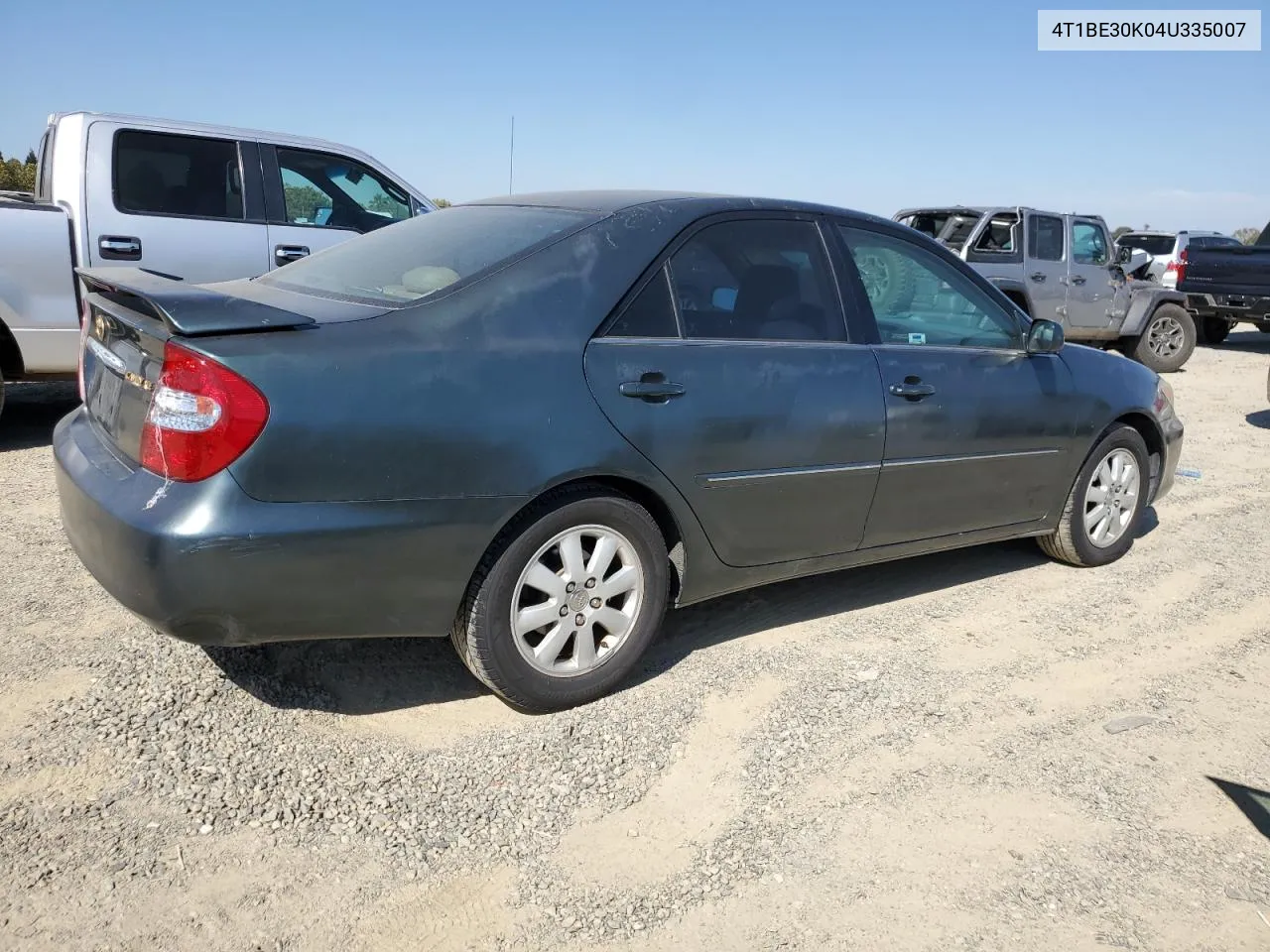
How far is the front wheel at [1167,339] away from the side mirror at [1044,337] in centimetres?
980

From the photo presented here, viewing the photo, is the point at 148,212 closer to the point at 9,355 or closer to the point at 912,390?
the point at 9,355

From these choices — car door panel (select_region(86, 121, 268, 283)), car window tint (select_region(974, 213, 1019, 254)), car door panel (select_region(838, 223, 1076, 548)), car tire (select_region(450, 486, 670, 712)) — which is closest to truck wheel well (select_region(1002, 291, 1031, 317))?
car window tint (select_region(974, 213, 1019, 254))

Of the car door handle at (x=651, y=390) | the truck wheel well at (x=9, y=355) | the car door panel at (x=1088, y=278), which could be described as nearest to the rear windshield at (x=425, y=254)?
the car door handle at (x=651, y=390)

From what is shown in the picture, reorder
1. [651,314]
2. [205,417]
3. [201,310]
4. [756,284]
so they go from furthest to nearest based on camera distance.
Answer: [756,284] → [651,314] → [201,310] → [205,417]

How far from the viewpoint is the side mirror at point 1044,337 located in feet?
14.5

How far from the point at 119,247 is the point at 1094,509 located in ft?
18.5

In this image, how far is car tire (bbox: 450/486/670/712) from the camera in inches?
123

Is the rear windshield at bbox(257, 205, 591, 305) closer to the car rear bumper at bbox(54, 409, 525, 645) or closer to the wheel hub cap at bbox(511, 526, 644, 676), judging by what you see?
the car rear bumper at bbox(54, 409, 525, 645)

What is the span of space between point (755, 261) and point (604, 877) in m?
2.16

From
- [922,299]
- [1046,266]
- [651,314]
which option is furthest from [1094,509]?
[1046,266]

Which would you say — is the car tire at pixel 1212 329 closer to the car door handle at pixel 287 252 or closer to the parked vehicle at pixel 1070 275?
the parked vehicle at pixel 1070 275

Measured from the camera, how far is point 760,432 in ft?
11.7

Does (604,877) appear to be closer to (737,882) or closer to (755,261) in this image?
(737,882)

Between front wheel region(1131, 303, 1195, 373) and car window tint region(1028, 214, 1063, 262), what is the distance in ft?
5.97
